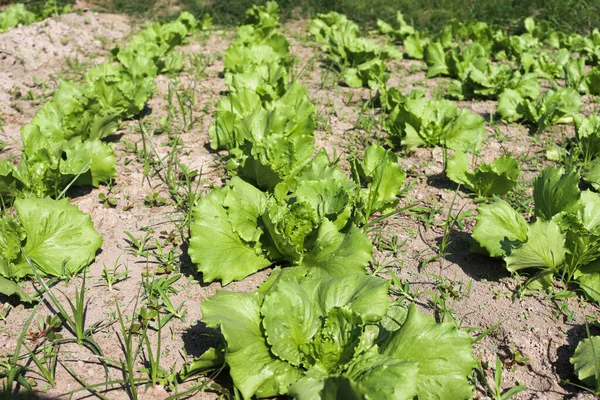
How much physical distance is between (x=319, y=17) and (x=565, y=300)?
567 cm

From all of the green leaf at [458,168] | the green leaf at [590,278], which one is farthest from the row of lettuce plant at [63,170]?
the green leaf at [590,278]

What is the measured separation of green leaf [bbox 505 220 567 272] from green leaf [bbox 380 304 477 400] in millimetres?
768

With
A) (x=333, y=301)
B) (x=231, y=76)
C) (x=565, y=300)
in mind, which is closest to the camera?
(x=333, y=301)

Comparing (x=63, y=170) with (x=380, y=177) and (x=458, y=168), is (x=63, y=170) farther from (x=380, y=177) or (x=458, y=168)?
(x=458, y=168)

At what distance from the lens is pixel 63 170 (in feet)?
12.1

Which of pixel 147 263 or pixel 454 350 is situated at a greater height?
pixel 454 350

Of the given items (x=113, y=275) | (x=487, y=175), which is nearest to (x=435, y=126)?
(x=487, y=175)

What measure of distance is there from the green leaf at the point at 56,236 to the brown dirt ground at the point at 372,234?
11 cm

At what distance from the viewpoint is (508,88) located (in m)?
5.25

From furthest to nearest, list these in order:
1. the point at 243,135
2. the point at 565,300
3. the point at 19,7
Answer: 1. the point at 19,7
2. the point at 243,135
3. the point at 565,300

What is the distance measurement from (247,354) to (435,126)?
2.68 meters

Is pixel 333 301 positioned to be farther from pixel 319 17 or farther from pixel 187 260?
pixel 319 17

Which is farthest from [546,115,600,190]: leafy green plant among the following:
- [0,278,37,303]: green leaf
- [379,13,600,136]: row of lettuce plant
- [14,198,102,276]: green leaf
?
[0,278,37,303]: green leaf

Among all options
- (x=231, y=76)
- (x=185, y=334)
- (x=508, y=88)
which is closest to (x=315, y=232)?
(x=185, y=334)
